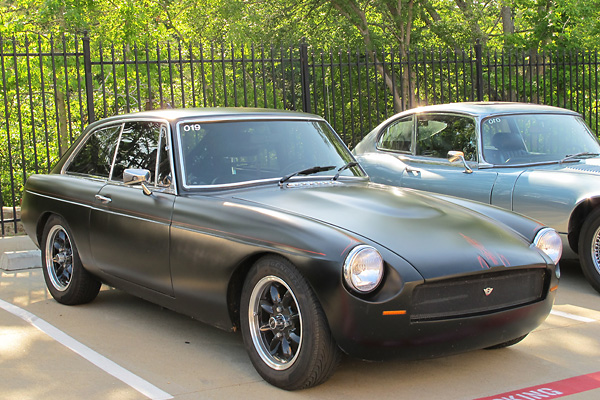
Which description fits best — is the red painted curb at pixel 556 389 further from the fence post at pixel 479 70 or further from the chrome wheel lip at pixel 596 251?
the fence post at pixel 479 70

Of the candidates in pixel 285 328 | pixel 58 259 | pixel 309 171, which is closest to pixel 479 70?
pixel 309 171

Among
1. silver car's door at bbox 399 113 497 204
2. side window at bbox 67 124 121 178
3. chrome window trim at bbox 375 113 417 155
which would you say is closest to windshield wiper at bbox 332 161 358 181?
side window at bbox 67 124 121 178

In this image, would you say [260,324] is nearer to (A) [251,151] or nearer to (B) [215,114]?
(A) [251,151]

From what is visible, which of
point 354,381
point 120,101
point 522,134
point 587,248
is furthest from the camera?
point 120,101

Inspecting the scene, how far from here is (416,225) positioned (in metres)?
4.07

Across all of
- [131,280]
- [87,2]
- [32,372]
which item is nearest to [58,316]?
[131,280]

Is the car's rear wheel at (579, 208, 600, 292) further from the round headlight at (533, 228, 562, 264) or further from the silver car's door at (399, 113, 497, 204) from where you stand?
the round headlight at (533, 228, 562, 264)

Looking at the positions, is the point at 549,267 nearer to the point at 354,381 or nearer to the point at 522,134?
the point at 354,381

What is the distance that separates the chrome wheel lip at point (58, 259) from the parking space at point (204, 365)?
36 centimetres

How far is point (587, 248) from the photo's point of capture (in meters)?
6.16

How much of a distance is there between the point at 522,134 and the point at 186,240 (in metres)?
4.19

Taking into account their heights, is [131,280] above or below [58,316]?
above

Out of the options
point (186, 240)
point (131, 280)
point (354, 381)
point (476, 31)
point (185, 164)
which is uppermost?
point (476, 31)

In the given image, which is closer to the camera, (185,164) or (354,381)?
(354,381)
